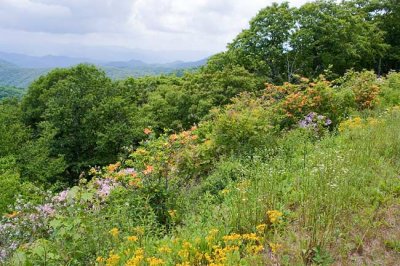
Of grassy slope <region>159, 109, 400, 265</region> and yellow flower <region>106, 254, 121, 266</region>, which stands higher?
grassy slope <region>159, 109, 400, 265</region>

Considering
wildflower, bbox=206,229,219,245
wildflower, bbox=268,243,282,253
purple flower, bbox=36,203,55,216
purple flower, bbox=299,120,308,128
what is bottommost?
purple flower, bbox=36,203,55,216

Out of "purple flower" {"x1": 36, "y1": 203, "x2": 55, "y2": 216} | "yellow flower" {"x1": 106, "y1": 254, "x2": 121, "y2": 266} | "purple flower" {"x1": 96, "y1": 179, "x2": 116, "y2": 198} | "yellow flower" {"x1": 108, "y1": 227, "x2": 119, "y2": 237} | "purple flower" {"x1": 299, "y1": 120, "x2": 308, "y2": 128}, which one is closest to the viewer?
"yellow flower" {"x1": 106, "y1": 254, "x2": 121, "y2": 266}

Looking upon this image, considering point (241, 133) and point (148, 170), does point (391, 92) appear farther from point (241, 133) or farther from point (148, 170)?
point (148, 170)

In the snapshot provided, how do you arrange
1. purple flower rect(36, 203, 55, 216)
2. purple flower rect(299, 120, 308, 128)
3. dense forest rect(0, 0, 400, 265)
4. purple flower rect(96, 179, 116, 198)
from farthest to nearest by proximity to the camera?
purple flower rect(299, 120, 308, 128) → purple flower rect(96, 179, 116, 198) → purple flower rect(36, 203, 55, 216) → dense forest rect(0, 0, 400, 265)

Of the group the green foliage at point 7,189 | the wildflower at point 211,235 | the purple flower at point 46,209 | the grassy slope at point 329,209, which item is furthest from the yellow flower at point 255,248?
the green foliage at point 7,189

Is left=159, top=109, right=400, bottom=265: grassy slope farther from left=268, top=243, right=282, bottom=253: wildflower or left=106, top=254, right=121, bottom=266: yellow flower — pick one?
left=106, top=254, right=121, bottom=266: yellow flower

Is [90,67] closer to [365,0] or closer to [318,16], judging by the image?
[318,16]

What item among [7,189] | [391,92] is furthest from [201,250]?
[7,189]

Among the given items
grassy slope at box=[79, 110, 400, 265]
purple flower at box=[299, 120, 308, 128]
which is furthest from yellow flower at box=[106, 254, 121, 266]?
purple flower at box=[299, 120, 308, 128]

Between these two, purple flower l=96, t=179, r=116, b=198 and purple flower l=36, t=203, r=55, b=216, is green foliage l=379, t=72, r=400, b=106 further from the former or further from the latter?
purple flower l=36, t=203, r=55, b=216

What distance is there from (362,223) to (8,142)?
2523cm

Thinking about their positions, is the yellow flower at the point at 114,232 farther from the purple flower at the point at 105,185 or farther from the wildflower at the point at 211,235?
the purple flower at the point at 105,185

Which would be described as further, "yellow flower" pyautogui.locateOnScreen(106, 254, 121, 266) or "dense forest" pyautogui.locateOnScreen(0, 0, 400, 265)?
"dense forest" pyautogui.locateOnScreen(0, 0, 400, 265)

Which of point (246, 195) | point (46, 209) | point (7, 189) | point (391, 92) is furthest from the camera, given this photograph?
point (7, 189)
